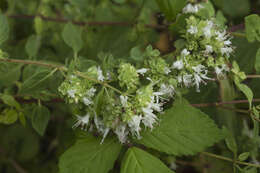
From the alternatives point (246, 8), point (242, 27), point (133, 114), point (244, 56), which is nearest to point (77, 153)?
point (133, 114)

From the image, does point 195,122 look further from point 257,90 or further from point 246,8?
point 246,8

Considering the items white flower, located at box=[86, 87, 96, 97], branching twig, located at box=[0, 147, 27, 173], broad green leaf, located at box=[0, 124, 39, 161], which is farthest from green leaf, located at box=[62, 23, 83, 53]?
branching twig, located at box=[0, 147, 27, 173]

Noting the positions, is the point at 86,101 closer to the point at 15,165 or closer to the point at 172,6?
the point at 172,6

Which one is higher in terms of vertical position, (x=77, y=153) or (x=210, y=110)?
(x=210, y=110)

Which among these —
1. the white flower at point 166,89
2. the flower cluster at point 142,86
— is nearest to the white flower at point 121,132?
the flower cluster at point 142,86

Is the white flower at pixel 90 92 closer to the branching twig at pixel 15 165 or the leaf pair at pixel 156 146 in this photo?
the leaf pair at pixel 156 146
